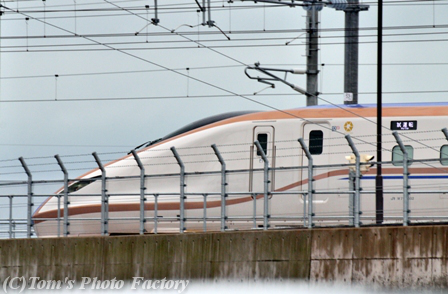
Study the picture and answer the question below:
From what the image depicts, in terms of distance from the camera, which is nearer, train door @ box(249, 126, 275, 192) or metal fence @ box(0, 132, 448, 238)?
metal fence @ box(0, 132, 448, 238)

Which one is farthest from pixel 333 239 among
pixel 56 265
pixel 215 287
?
pixel 56 265

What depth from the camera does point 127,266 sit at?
1872 centimetres

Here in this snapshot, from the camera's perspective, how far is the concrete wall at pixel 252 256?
14.8 metres

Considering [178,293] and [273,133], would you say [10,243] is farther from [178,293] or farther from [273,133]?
[273,133]

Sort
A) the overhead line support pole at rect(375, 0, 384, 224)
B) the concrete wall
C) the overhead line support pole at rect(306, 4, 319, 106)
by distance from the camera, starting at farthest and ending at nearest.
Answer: the overhead line support pole at rect(306, 4, 319, 106), the overhead line support pole at rect(375, 0, 384, 224), the concrete wall

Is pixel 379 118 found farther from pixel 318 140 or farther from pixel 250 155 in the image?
pixel 250 155

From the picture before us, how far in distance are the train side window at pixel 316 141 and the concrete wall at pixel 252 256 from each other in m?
6.00

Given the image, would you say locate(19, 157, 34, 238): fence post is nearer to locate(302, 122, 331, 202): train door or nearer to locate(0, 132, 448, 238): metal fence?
locate(0, 132, 448, 238): metal fence

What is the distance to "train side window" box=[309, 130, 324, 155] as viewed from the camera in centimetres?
2298

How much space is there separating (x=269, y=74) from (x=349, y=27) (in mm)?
3002

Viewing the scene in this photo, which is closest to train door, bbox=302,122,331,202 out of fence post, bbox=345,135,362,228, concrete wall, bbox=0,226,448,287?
concrete wall, bbox=0,226,448,287

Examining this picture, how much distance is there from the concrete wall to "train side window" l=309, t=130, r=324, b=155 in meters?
6.00

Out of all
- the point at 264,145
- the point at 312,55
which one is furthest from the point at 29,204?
the point at 312,55

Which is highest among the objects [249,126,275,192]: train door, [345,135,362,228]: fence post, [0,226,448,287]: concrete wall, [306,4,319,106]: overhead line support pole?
[306,4,319,106]: overhead line support pole
